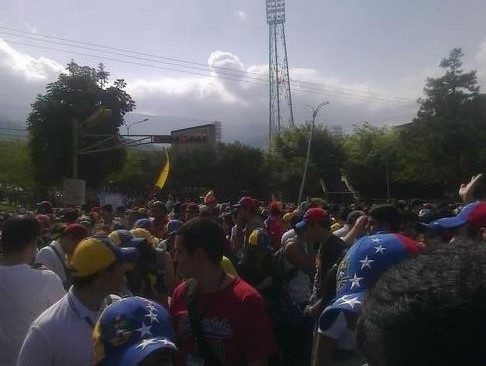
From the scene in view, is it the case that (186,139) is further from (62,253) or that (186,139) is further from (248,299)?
(248,299)

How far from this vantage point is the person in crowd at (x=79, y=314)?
281 centimetres

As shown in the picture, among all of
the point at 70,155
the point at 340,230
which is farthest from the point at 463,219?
the point at 70,155

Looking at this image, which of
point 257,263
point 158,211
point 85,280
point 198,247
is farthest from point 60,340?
point 158,211

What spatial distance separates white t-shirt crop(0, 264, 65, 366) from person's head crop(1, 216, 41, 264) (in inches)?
13.8

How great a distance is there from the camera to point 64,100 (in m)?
34.5

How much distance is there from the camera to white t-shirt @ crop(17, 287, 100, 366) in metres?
2.79

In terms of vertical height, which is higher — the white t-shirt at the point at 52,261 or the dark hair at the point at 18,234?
the dark hair at the point at 18,234

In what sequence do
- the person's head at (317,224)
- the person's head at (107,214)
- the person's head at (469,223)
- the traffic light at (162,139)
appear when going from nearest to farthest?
→ the person's head at (469,223) < the person's head at (317,224) < the person's head at (107,214) < the traffic light at (162,139)

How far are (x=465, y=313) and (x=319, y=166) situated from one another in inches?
1962

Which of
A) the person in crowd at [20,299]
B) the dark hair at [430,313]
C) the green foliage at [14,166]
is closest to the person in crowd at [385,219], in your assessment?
the person in crowd at [20,299]

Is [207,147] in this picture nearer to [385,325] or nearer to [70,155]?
[70,155]

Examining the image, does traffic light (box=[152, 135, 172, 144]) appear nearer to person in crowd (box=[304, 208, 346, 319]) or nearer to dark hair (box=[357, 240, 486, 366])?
person in crowd (box=[304, 208, 346, 319])

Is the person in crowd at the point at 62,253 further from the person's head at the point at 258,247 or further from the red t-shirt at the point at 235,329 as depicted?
the red t-shirt at the point at 235,329

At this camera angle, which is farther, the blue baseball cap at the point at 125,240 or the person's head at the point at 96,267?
the blue baseball cap at the point at 125,240
